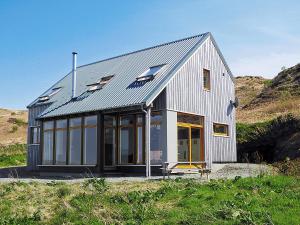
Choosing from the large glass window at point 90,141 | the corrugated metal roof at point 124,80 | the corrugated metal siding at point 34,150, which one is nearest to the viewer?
the corrugated metal roof at point 124,80

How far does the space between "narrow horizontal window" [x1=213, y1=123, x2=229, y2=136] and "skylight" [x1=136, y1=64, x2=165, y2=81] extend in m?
5.03

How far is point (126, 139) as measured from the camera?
71.7ft

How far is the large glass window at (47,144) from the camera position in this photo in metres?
24.7

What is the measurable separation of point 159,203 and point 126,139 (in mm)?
10326

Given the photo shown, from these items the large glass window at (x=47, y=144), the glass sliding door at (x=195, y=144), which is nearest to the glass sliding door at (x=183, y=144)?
the glass sliding door at (x=195, y=144)

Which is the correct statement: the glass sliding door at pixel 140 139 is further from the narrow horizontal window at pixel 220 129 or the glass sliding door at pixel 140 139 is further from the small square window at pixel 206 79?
the narrow horizontal window at pixel 220 129

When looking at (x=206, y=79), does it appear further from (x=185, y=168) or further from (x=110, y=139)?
(x=110, y=139)

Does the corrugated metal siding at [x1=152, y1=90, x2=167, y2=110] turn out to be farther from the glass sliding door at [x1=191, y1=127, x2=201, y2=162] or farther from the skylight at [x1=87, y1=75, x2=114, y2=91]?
the skylight at [x1=87, y1=75, x2=114, y2=91]

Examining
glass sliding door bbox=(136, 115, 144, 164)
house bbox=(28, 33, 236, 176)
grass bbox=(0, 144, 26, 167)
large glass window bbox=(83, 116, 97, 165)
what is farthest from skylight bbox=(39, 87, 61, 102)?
glass sliding door bbox=(136, 115, 144, 164)

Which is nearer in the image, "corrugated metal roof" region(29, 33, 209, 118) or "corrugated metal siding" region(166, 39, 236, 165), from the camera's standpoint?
"corrugated metal roof" region(29, 33, 209, 118)

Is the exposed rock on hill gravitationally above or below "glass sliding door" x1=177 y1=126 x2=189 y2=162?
above

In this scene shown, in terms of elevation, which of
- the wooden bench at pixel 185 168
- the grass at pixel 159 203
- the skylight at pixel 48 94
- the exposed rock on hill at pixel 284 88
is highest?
the exposed rock on hill at pixel 284 88

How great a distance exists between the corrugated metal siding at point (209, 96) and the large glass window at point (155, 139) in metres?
0.85

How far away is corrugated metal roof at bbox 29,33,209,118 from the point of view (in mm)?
20734
